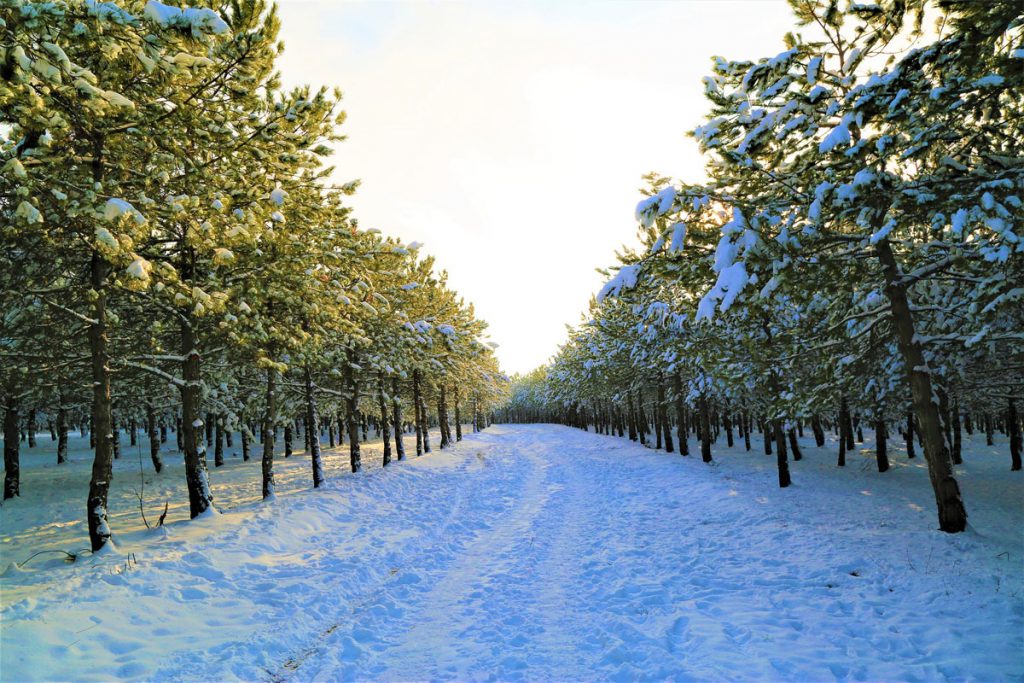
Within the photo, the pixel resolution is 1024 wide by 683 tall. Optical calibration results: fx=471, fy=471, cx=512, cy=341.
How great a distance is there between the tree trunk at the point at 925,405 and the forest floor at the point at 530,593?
56cm

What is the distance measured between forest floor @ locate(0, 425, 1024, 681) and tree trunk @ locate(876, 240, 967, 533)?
1.84ft

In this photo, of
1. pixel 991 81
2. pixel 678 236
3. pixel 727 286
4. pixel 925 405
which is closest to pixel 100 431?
pixel 678 236

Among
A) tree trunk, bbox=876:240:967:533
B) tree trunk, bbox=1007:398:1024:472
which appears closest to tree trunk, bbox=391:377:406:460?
tree trunk, bbox=876:240:967:533

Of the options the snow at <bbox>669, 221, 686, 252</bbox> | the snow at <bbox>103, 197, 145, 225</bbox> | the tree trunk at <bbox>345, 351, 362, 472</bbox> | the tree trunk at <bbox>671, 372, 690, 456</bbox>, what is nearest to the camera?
the snow at <bbox>103, 197, 145, 225</bbox>

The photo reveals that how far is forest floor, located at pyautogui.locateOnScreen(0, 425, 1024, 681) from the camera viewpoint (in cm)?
555

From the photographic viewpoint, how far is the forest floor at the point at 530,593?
5.55 meters

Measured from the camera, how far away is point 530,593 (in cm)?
770

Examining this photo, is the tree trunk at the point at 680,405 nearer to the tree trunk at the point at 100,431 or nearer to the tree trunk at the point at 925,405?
the tree trunk at the point at 925,405

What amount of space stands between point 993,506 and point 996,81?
45.7 ft

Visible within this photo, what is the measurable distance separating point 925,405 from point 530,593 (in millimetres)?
8292

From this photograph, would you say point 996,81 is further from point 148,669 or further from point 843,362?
point 148,669

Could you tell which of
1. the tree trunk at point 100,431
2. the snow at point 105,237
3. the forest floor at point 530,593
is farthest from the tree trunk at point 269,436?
the snow at point 105,237

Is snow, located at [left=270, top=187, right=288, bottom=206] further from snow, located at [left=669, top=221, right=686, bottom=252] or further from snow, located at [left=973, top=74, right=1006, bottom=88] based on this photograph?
snow, located at [left=973, top=74, right=1006, bottom=88]

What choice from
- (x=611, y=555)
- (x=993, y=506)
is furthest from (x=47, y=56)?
(x=993, y=506)
